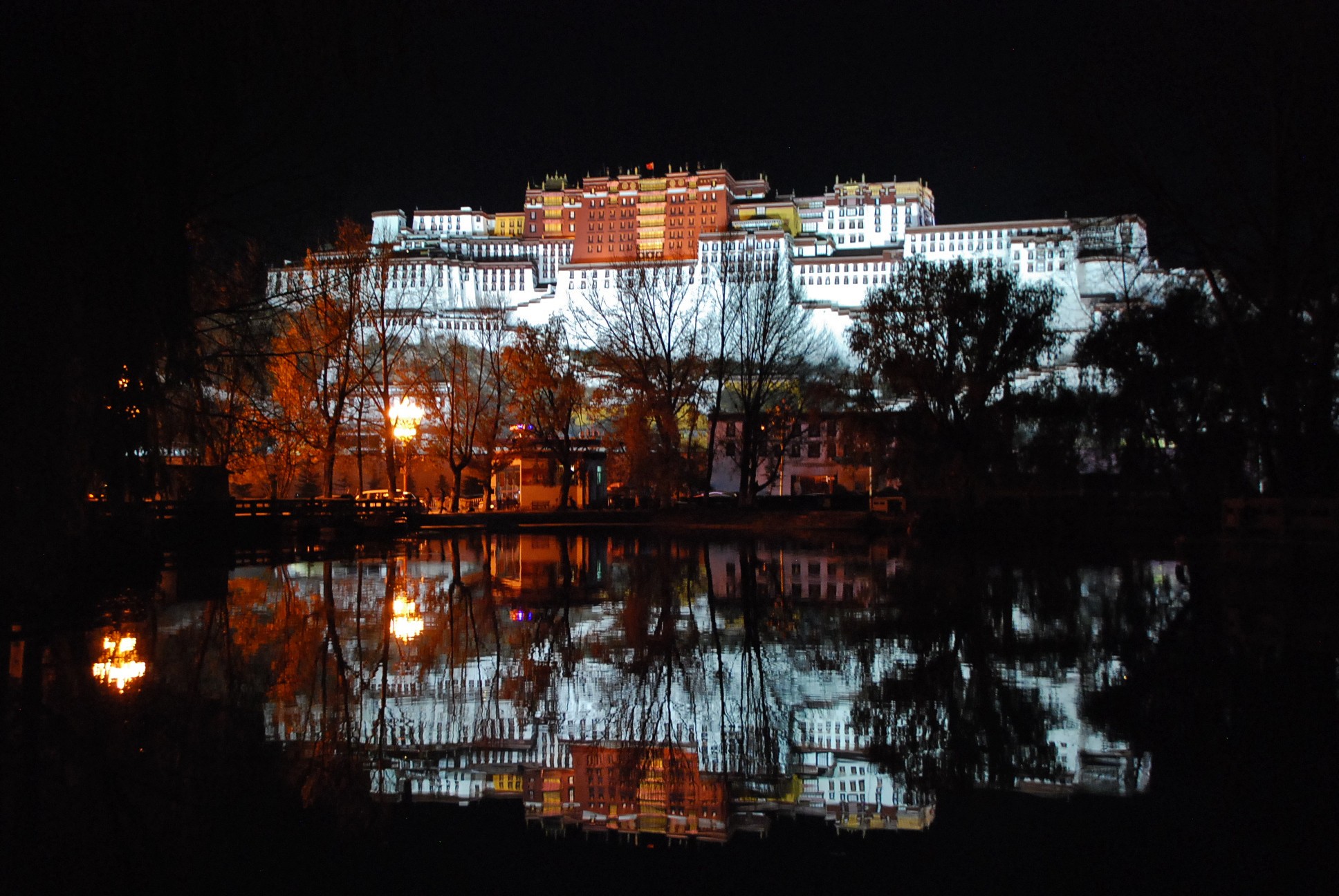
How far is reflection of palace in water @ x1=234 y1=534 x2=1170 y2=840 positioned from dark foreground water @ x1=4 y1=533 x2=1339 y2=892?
35 mm

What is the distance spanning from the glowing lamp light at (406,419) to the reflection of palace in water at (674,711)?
84.9 feet

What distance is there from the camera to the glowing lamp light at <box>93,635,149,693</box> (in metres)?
9.09

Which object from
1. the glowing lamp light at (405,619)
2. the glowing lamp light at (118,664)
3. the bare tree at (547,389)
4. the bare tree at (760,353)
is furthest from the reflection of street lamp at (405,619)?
the bare tree at (547,389)

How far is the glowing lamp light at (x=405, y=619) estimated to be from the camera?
12.1 metres

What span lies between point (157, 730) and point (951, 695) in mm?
5621

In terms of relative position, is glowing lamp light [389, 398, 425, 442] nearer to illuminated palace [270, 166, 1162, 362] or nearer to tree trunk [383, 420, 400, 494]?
tree trunk [383, 420, 400, 494]

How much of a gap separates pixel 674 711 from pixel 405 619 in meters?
6.20

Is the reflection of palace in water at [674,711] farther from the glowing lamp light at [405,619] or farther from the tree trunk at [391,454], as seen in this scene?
the tree trunk at [391,454]

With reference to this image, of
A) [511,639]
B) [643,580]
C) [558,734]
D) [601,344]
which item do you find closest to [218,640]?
[511,639]

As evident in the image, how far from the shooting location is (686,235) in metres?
161

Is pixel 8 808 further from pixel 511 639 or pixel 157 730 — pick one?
pixel 511 639

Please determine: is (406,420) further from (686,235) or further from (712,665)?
(686,235)

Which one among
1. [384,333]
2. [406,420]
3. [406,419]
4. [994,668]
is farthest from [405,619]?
[384,333]

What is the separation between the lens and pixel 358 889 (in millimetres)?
4691
